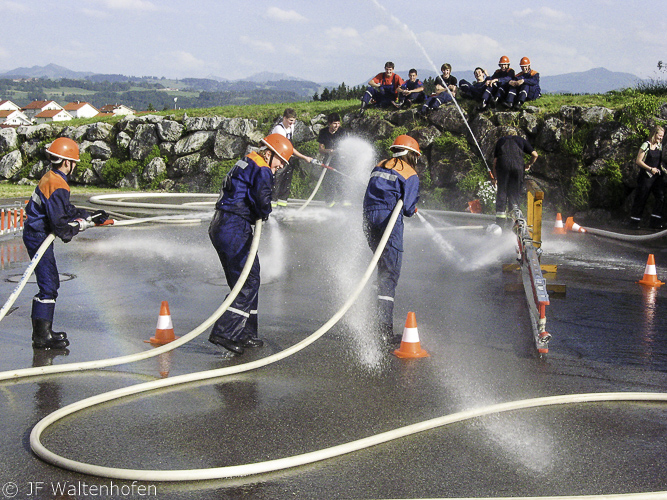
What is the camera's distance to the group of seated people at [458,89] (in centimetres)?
1606

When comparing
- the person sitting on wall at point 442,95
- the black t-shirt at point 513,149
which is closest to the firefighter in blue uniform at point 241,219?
the black t-shirt at point 513,149

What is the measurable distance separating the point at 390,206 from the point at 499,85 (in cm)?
1056

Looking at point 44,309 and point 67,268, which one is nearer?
point 44,309

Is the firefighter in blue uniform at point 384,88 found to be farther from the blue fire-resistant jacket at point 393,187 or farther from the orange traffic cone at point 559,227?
the blue fire-resistant jacket at point 393,187

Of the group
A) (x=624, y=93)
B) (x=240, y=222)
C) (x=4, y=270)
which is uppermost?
(x=624, y=93)

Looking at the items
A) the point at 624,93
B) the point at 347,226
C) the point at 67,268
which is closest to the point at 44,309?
the point at 67,268

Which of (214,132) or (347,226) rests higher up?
(214,132)

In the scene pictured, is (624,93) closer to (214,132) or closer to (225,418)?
(214,132)

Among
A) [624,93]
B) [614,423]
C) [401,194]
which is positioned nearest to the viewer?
[614,423]

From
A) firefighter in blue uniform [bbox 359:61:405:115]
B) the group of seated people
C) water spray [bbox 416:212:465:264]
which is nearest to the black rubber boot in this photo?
water spray [bbox 416:212:465:264]

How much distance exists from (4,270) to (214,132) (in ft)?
37.9

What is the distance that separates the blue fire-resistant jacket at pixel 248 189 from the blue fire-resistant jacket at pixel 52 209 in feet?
4.27

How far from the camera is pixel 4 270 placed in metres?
9.49

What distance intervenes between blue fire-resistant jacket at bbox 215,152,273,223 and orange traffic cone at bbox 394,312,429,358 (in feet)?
4.97
